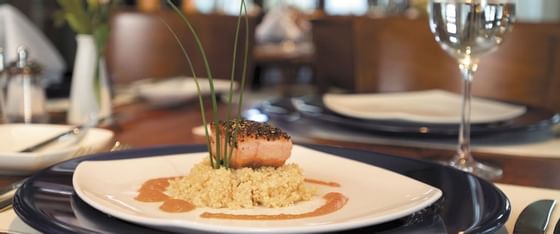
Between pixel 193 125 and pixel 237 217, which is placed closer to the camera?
pixel 237 217

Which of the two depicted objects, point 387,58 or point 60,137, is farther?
point 387,58

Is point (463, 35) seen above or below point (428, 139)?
above

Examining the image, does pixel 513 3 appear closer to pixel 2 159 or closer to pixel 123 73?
pixel 2 159

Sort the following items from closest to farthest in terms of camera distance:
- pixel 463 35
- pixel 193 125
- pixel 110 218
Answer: pixel 110 218
pixel 463 35
pixel 193 125

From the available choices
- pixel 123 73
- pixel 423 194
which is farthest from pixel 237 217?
pixel 123 73

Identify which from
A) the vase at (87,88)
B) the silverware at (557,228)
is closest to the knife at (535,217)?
the silverware at (557,228)

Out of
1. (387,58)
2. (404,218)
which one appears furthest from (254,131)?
(387,58)

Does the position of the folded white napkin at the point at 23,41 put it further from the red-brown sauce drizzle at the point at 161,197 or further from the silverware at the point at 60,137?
the red-brown sauce drizzle at the point at 161,197

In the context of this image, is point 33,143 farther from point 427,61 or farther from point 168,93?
point 427,61
